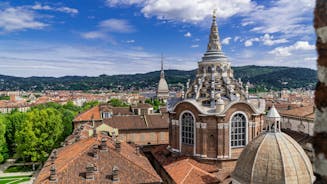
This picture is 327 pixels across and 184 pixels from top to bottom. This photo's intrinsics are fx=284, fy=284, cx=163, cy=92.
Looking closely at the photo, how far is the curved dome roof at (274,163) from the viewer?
66.7ft

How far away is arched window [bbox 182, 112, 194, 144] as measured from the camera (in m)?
32.8

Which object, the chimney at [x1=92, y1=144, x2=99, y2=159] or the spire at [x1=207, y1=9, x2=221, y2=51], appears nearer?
the chimney at [x1=92, y1=144, x2=99, y2=159]

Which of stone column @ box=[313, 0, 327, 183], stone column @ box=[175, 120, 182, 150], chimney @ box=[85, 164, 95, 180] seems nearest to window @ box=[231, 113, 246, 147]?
stone column @ box=[175, 120, 182, 150]

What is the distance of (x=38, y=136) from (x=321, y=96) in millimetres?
53801

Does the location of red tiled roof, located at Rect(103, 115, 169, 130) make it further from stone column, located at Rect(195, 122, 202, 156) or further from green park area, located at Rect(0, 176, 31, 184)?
stone column, located at Rect(195, 122, 202, 156)

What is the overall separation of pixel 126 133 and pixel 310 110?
1278 inches

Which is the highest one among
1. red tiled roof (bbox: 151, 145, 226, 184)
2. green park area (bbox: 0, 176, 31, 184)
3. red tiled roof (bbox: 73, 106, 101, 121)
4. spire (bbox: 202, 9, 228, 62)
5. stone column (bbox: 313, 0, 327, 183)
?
spire (bbox: 202, 9, 228, 62)

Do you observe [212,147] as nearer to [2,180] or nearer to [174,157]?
[174,157]

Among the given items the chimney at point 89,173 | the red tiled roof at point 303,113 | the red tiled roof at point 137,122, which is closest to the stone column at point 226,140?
the chimney at point 89,173

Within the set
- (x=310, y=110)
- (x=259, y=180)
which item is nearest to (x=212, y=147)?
(x=259, y=180)

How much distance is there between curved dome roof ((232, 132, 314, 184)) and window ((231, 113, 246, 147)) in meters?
9.10

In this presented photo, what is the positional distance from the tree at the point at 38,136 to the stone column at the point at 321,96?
5198 centimetres

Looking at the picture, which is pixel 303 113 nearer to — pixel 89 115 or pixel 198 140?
pixel 198 140

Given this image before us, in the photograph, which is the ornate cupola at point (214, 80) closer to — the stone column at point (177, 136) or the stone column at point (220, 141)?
the stone column at point (220, 141)
